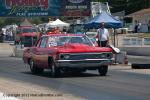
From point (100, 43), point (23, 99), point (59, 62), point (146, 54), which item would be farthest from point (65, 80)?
Answer: point (146, 54)

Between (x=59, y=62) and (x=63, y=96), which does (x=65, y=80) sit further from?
(x=63, y=96)

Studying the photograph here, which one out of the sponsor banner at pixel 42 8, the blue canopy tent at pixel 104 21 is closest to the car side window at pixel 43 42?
the blue canopy tent at pixel 104 21

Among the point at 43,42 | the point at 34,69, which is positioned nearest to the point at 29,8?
the point at 34,69

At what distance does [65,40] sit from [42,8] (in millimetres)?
26597

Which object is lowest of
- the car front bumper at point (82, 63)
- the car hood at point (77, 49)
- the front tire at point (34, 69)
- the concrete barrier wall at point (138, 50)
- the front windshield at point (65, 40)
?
the concrete barrier wall at point (138, 50)

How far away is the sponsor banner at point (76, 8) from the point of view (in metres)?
45.6

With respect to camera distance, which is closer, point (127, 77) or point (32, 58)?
point (127, 77)

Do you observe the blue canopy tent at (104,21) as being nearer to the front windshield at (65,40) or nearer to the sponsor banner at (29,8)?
the front windshield at (65,40)

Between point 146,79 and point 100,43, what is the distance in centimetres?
942

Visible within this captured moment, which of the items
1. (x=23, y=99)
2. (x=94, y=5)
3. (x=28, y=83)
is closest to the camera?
(x=23, y=99)

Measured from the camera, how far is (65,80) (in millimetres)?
18500

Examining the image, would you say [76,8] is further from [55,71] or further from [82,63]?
[82,63]

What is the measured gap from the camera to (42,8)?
46531mm

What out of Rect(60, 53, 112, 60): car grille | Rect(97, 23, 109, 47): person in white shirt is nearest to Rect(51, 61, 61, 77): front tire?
Rect(60, 53, 112, 60): car grille
